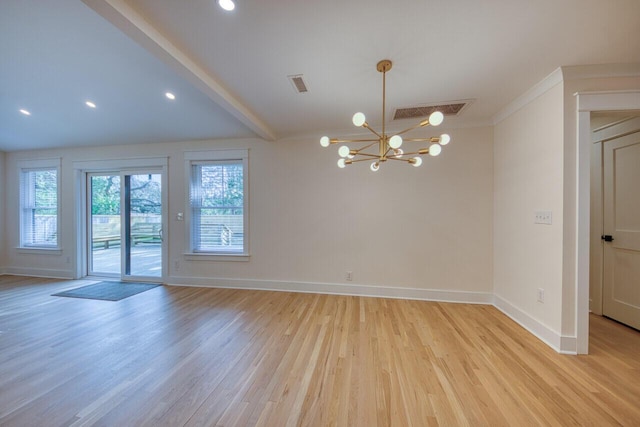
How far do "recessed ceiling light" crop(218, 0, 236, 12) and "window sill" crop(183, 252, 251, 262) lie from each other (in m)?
3.38

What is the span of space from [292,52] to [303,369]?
8.76 ft

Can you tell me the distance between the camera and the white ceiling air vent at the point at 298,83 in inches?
96.6

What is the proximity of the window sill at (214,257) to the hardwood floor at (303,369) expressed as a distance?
1.11 metres

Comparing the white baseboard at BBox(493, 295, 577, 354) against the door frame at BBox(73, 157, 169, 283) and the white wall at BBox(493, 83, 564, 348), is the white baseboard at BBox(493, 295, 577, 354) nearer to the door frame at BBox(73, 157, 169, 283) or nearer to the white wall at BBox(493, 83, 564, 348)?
the white wall at BBox(493, 83, 564, 348)

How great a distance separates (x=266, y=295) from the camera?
12.8 feet

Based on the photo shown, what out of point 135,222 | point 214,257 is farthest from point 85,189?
point 214,257

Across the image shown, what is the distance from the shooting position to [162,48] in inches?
75.3

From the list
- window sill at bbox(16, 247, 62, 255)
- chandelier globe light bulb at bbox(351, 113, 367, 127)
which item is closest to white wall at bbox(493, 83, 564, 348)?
chandelier globe light bulb at bbox(351, 113, 367, 127)

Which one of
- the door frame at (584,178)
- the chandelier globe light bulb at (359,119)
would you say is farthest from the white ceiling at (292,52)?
the chandelier globe light bulb at (359,119)

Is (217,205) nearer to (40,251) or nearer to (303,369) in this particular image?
(303,369)

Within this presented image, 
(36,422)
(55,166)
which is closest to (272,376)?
(36,422)

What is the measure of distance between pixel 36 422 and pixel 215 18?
2.86 m

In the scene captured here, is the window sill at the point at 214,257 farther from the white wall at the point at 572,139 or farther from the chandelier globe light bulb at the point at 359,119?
the white wall at the point at 572,139

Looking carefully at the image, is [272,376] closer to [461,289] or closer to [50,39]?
[461,289]
